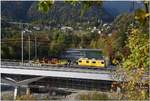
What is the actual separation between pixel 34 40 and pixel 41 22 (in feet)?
6.47

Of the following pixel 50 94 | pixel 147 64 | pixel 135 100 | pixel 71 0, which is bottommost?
pixel 50 94

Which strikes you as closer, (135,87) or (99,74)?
(135,87)

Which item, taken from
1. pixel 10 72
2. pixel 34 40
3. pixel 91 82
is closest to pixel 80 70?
pixel 91 82

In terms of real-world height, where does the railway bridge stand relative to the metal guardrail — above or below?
below

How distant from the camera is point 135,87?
673cm

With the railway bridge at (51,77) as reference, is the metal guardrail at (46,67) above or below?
above

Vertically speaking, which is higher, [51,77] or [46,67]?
[46,67]

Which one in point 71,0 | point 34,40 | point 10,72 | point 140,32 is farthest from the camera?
point 34,40

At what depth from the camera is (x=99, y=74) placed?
98.1ft

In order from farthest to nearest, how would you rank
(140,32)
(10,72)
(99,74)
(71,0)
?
(10,72) → (99,74) → (140,32) → (71,0)

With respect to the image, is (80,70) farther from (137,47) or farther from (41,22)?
(137,47)

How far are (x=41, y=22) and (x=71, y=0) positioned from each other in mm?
47200

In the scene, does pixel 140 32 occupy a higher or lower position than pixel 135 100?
higher

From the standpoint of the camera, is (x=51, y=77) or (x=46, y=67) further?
(x=46, y=67)
